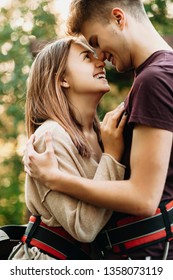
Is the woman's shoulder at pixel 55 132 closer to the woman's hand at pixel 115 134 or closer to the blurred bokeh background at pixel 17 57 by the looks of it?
the woman's hand at pixel 115 134

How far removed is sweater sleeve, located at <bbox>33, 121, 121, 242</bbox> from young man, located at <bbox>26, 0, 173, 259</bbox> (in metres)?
0.06

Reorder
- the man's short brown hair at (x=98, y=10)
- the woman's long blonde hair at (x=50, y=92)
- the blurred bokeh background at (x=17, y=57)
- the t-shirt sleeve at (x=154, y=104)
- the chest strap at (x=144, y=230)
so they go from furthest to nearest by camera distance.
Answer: the blurred bokeh background at (x=17, y=57) → the woman's long blonde hair at (x=50, y=92) → the man's short brown hair at (x=98, y=10) → the chest strap at (x=144, y=230) → the t-shirt sleeve at (x=154, y=104)

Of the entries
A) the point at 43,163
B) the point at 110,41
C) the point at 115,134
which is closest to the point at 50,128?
the point at 43,163

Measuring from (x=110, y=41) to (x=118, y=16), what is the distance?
0.37 ft

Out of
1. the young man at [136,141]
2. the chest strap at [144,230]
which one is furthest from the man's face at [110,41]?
the chest strap at [144,230]

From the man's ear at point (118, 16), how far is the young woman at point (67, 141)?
0.30 meters

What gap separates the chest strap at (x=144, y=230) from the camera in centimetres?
221

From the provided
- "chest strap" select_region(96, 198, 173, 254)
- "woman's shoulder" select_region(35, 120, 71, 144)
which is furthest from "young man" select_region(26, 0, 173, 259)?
"woman's shoulder" select_region(35, 120, 71, 144)

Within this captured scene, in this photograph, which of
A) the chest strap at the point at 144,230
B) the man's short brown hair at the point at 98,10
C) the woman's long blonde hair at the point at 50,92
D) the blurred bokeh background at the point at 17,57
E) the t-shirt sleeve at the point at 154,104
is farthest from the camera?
the blurred bokeh background at the point at 17,57

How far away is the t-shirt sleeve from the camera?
2.05 metres

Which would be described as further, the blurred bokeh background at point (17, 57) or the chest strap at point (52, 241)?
the blurred bokeh background at point (17, 57)

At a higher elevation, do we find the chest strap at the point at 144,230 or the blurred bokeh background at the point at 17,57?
the chest strap at the point at 144,230

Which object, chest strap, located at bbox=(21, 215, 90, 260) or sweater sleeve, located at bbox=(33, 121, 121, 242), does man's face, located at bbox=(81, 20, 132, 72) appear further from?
chest strap, located at bbox=(21, 215, 90, 260)
